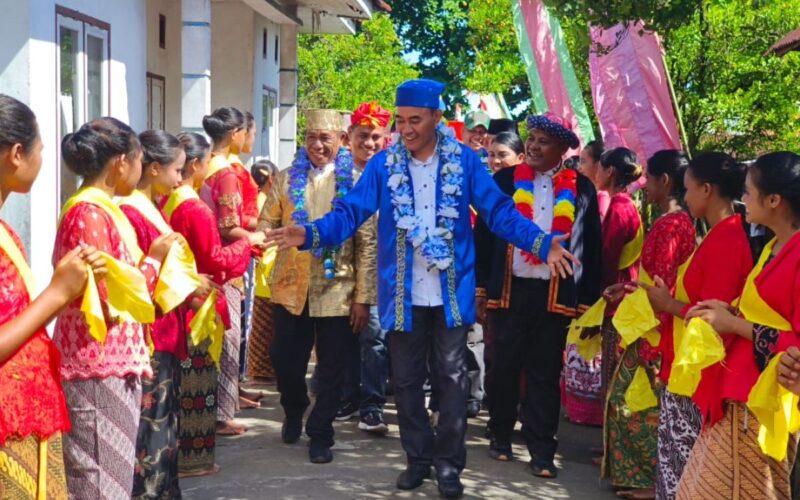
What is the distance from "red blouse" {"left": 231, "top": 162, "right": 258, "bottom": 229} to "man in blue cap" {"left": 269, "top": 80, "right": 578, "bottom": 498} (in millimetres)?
1602

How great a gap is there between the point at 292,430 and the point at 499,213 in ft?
6.93

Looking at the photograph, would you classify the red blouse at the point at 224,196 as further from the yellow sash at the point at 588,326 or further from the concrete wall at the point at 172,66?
the concrete wall at the point at 172,66

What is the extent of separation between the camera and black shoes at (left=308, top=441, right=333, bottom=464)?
20.8 ft

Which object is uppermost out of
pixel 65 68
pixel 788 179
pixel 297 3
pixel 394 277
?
pixel 297 3

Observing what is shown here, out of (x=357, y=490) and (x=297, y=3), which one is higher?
(x=297, y=3)

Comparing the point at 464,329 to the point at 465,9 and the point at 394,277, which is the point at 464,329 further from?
the point at 465,9

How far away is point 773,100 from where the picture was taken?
1225 cm

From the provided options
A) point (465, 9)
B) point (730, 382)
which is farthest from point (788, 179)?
point (465, 9)

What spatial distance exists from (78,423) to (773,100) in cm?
1019

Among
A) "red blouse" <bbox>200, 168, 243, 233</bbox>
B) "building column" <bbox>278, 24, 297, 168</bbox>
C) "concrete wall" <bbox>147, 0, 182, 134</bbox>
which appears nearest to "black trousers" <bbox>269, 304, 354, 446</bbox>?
"red blouse" <bbox>200, 168, 243, 233</bbox>

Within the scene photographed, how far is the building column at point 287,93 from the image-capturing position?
1715 cm

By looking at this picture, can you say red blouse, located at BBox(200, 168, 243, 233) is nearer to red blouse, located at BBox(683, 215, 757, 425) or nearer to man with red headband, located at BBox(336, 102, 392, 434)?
man with red headband, located at BBox(336, 102, 392, 434)

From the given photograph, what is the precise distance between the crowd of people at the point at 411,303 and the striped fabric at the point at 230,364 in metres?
0.02

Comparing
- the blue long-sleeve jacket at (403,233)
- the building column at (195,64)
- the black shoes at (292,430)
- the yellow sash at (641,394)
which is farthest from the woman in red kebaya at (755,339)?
the building column at (195,64)
